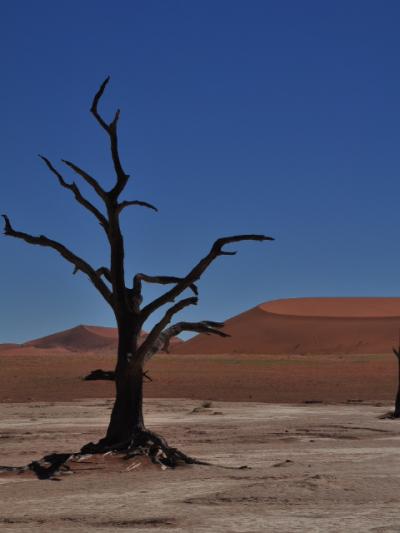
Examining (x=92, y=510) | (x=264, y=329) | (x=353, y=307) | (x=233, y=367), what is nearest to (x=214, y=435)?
(x=92, y=510)

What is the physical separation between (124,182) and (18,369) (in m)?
36.9

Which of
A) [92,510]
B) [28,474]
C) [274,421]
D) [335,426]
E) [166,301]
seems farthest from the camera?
[274,421]

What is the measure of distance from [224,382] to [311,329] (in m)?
71.3

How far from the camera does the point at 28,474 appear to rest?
12.1 metres

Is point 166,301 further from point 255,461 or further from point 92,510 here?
point 92,510

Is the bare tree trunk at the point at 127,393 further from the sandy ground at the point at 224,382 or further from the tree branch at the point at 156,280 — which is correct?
the sandy ground at the point at 224,382

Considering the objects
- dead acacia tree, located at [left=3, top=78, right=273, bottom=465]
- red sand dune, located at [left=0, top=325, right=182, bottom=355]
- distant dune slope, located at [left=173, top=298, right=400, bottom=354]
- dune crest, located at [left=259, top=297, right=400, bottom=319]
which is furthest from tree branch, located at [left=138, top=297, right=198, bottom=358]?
red sand dune, located at [left=0, top=325, right=182, bottom=355]

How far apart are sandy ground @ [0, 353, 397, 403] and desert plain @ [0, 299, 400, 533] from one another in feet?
0.37

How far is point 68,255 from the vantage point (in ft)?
45.7

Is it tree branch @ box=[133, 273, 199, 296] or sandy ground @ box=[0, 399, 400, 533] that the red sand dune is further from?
tree branch @ box=[133, 273, 199, 296]

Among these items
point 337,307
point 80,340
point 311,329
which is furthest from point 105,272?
point 80,340

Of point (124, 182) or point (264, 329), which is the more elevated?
point (264, 329)

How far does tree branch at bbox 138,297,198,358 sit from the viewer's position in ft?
43.9

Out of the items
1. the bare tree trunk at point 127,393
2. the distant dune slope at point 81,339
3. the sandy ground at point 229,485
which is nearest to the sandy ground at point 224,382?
the sandy ground at point 229,485
